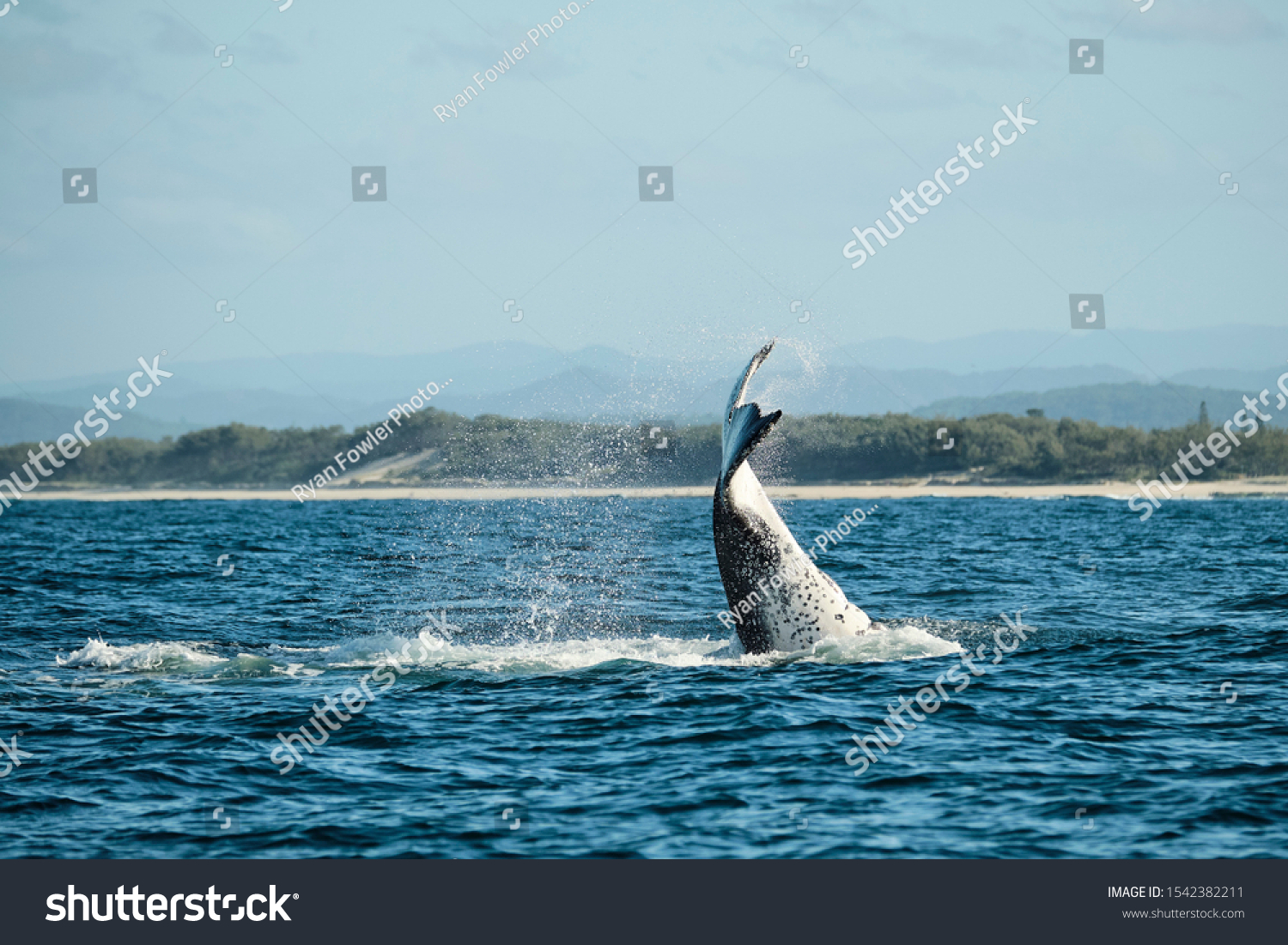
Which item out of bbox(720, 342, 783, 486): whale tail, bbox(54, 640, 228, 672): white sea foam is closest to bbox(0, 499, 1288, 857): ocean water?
bbox(54, 640, 228, 672): white sea foam

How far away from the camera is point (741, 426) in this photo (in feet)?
49.2

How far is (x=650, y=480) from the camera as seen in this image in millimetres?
150250

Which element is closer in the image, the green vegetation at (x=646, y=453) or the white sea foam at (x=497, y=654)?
the white sea foam at (x=497, y=654)

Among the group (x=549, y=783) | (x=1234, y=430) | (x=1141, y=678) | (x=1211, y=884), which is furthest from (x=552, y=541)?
(x=1234, y=430)

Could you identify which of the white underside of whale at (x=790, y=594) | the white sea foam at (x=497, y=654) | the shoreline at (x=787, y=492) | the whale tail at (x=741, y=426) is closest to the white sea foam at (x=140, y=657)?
the white sea foam at (x=497, y=654)

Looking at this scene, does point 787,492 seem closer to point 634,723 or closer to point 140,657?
point 140,657

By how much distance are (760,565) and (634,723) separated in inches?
111

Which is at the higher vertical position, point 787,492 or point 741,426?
point 741,426

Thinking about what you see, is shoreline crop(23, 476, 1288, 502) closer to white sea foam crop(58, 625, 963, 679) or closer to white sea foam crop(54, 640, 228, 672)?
white sea foam crop(58, 625, 963, 679)

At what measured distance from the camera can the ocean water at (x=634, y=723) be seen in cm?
1107

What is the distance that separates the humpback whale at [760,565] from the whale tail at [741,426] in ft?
0.03

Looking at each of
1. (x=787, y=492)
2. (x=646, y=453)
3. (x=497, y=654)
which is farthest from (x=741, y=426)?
(x=646, y=453)

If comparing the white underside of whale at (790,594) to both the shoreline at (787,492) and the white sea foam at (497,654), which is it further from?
the shoreline at (787,492)

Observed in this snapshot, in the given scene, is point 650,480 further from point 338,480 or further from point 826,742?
point 826,742
